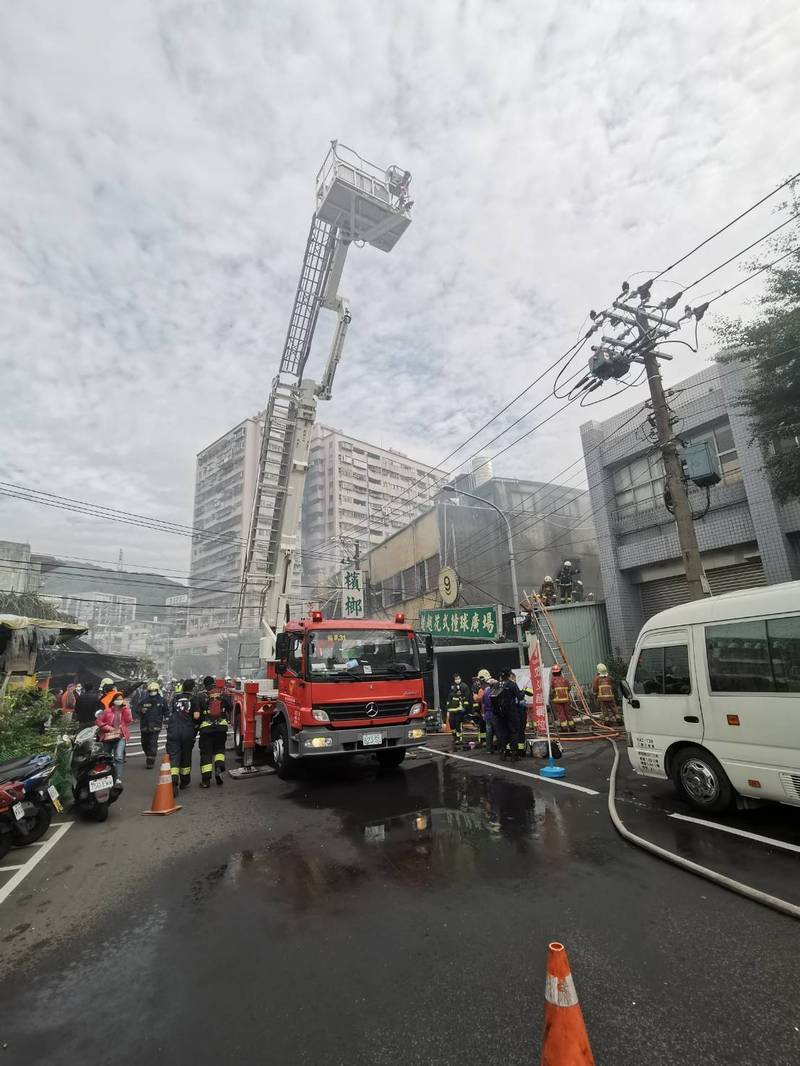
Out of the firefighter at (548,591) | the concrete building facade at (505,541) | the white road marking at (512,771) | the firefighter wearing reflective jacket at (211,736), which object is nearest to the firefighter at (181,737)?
the firefighter wearing reflective jacket at (211,736)

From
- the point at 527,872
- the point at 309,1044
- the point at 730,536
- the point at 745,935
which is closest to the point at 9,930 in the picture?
the point at 309,1044

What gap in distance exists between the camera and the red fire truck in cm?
802

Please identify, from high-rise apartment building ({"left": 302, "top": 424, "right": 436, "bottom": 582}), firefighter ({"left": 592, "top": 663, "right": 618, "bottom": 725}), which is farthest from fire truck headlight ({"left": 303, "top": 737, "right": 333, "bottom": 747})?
high-rise apartment building ({"left": 302, "top": 424, "right": 436, "bottom": 582})

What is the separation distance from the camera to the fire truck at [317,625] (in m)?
8.21

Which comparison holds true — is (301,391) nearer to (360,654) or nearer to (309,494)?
(360,654)

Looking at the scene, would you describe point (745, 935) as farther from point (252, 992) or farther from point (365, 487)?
point (365, 487)

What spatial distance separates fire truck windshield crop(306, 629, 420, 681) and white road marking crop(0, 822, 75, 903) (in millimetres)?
3848

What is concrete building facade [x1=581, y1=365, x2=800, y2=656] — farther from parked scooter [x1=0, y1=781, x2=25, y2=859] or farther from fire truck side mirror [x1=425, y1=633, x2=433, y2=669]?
parked scooter [x1=0, y1=781, x2=25, y2=859]

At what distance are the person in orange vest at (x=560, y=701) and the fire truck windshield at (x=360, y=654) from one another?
537 cm

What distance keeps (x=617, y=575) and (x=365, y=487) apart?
2883 inches

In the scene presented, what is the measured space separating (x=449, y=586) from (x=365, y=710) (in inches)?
545

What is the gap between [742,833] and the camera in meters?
5.20

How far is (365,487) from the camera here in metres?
87.6

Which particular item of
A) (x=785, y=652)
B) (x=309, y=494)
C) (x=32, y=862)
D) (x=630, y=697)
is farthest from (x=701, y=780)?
(x=309, y=494)
